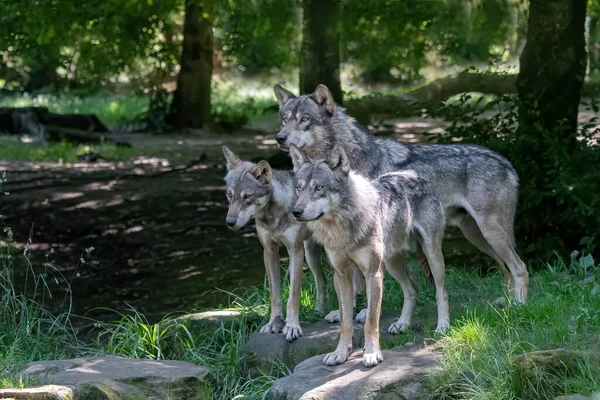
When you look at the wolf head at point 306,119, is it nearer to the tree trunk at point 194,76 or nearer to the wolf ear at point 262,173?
the wolf ear at point 262,173

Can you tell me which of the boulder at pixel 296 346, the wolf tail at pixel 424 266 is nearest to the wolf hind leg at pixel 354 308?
the boulder at pixel 296 346

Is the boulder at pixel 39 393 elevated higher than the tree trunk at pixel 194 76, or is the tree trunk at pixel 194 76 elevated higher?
the tree trunk at pixel 194 76

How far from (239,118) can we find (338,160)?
56.9 feet

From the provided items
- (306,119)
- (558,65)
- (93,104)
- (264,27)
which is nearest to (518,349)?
(306,119)

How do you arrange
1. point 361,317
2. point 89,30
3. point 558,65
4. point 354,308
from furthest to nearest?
1. point 89,30
2. point 558,65
3. point 354,308
4. point 361,317

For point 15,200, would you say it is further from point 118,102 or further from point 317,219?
point 118,102

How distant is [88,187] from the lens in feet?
52.1

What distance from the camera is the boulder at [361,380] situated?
5.62 metres

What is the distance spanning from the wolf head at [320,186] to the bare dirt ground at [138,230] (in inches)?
106

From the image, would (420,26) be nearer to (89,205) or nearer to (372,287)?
(89,205)

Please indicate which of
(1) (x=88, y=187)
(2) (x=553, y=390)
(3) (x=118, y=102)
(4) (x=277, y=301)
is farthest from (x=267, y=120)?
(2) (x=553, y=390)

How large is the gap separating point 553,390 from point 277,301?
241 centimetres

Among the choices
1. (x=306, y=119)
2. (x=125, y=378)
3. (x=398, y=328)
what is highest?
(x=306, y=119)

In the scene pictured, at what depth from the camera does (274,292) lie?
7098 mm
